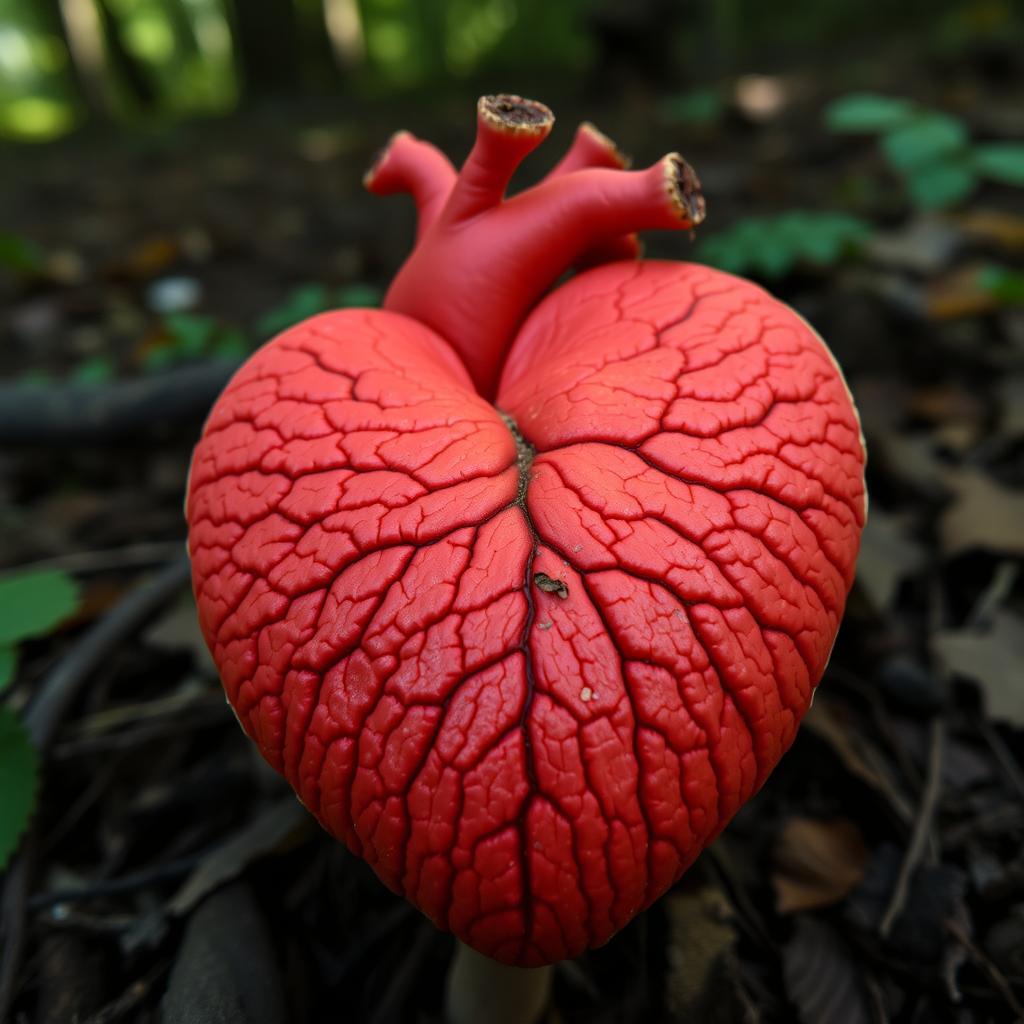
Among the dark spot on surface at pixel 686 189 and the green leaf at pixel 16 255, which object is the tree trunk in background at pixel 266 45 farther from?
the dark spot on surface at pixel 686 189

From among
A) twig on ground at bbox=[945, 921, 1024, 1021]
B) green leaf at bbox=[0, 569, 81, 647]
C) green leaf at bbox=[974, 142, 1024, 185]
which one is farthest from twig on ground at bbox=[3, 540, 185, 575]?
green leaf at bbox=[974, 142, 1024, 185]

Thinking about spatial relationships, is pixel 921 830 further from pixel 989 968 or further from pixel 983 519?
pixel 983 519

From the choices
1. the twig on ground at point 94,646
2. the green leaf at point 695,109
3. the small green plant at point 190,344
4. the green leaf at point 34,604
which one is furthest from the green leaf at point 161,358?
the green leaf at point 695,109

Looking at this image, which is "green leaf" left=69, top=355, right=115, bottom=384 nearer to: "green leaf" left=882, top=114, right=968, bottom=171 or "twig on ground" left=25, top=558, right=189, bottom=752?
"twig on ground" left=25, top=558, right=189, bottom=752

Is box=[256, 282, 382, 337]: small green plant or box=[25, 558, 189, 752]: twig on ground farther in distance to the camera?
box=[256, 282, 382, 337]: small green plant

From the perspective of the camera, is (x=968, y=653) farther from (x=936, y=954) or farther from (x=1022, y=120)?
(x=1022, y=120)

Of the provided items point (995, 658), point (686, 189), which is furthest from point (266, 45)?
point (995, 658)
